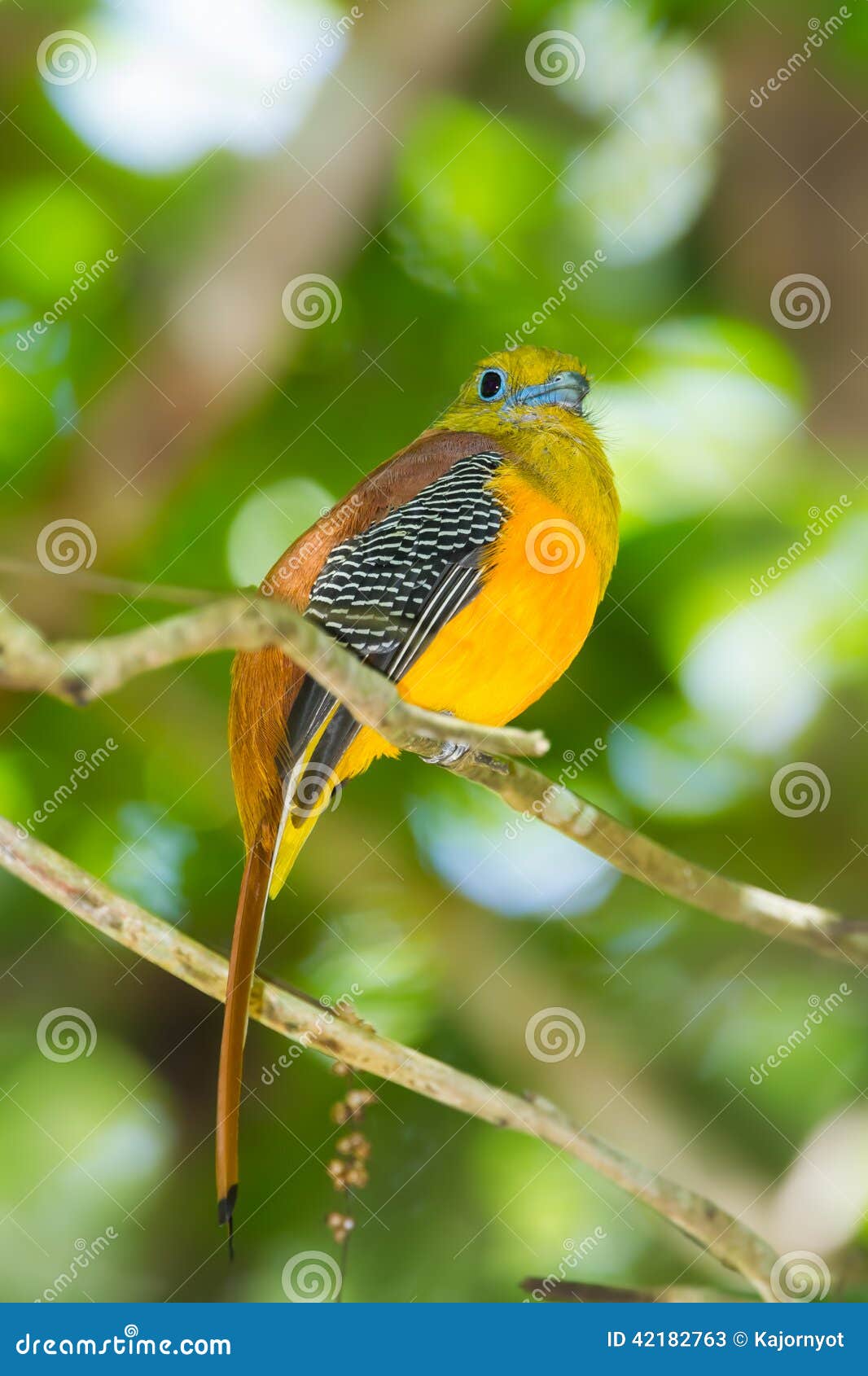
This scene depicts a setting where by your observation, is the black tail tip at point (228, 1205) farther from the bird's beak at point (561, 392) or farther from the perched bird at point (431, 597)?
the bird's beak at point (561, 392)

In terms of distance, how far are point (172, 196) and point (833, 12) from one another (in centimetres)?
176

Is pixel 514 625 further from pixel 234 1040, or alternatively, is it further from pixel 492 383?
pixel 234 1040

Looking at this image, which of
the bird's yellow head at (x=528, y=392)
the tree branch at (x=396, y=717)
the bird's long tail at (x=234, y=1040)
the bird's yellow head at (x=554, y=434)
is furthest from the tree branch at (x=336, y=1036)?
the bird's yellow head at (x=528, y=392)

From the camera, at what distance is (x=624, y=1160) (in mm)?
2256

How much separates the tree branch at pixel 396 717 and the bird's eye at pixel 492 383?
83 centimetres

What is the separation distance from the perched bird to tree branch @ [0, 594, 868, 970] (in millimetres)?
191

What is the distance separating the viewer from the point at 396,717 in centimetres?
175

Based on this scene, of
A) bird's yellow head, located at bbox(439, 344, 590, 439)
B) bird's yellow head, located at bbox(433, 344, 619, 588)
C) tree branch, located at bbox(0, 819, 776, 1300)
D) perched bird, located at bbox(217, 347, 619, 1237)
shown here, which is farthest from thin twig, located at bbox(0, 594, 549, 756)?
bird's yellow head, located at bbox(439, 344, 590, 439)

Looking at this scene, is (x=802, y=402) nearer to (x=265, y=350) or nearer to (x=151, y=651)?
(x=265, y=350)

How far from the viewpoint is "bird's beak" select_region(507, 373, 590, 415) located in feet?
8.10

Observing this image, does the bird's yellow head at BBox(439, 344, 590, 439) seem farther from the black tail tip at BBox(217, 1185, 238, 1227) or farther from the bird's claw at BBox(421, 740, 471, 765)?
the black tail tip at BBox(217, 1185, 238, 1227)

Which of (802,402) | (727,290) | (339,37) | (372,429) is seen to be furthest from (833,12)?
(372,429)

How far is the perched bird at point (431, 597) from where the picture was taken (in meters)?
2.10

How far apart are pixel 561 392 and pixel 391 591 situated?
0.63 meters
